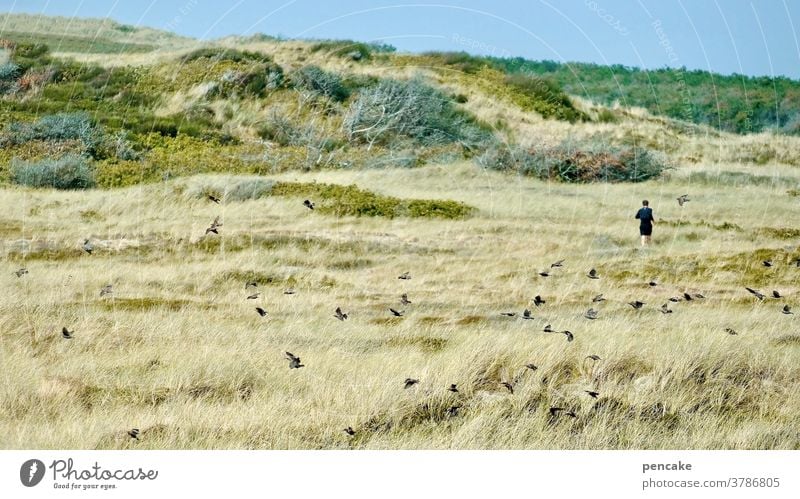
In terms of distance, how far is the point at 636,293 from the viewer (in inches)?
460

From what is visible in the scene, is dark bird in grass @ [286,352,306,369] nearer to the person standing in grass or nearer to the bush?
the person standing in grass

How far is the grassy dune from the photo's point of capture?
751 centimetres

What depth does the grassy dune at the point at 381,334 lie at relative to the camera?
7.51 metres
